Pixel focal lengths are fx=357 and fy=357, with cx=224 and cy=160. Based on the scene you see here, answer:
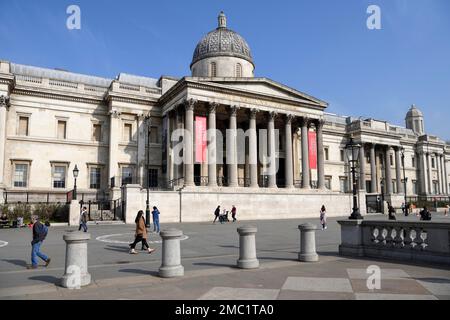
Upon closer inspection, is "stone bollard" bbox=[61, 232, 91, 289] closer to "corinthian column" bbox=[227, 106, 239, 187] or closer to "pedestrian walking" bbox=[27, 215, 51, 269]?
"pedestrian walking" bbox=[27, 215, 51, 269]

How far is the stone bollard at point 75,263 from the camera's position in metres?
7.52

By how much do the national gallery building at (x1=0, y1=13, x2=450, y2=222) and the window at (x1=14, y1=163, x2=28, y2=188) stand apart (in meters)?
0.09

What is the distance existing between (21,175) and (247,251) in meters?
31.9

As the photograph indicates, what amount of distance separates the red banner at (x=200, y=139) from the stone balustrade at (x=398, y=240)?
22107 mm

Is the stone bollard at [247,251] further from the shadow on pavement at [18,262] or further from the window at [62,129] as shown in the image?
the window at [62,129]

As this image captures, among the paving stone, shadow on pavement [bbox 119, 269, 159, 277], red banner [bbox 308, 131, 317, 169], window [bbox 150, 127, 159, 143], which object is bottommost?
shadow on pavement [bbox 119, 269, 159, 277]

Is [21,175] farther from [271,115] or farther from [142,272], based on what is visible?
[142,272]

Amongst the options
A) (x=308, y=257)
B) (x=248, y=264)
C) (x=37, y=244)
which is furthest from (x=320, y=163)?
(x=37, y=244)

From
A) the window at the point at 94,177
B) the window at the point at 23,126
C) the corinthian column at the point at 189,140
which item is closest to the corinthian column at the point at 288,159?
the corinthian column at the point at 189,140

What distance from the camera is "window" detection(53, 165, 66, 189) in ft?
118

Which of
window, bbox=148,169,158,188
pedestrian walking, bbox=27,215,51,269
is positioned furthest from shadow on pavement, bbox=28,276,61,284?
window, bbox=148,169,158,188

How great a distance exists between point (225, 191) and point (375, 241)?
22.1m

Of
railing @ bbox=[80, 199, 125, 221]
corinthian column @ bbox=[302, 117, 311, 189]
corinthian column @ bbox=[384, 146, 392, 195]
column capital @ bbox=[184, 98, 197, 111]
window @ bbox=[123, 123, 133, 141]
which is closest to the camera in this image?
railing @ bbox=[80, 199, 125, 221]
